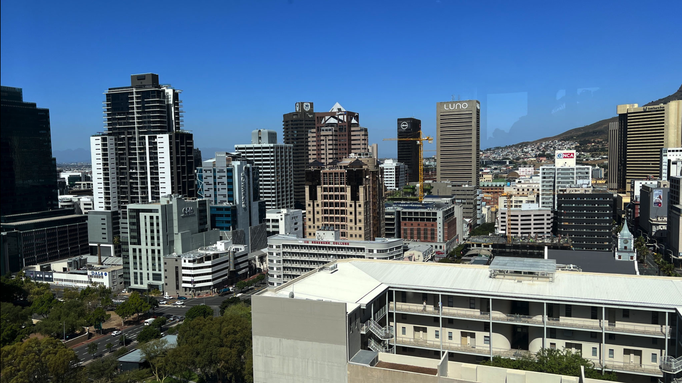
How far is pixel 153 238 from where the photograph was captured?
1148 inches

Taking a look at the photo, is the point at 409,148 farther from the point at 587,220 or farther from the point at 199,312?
the point at 199,312

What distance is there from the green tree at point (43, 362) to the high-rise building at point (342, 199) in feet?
52.0

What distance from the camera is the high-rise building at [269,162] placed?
4662cm

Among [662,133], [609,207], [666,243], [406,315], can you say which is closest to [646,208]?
[666,243]

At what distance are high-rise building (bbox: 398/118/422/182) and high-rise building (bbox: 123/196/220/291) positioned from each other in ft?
181

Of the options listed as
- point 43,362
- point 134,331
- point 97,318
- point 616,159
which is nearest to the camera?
point 43,362

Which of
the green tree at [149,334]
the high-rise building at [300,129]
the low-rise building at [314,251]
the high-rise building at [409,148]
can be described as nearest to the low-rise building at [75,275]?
the low-rise building at [314,251]

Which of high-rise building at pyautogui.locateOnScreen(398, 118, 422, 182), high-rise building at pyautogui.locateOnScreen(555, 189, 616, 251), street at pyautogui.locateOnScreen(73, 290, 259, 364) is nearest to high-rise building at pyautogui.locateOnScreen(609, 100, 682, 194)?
high-rise building at pyautogui.locateOnScreen(555, 189, 616, 251)

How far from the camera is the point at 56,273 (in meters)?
30.1

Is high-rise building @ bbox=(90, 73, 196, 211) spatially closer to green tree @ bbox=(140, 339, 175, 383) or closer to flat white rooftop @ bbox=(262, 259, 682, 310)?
green tree @ bbox=(140, 339, 175, 383)

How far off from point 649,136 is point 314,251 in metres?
46.3

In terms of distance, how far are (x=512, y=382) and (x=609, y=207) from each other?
31506 millimetres

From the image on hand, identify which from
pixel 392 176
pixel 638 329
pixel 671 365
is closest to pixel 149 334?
pixel 638 329

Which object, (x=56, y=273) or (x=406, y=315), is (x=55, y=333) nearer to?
(x=56, y=273)
